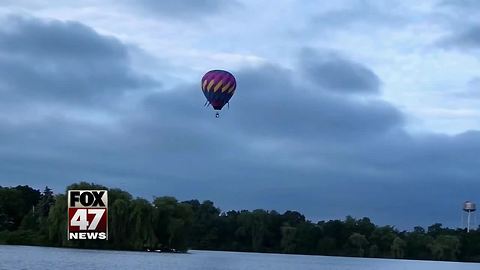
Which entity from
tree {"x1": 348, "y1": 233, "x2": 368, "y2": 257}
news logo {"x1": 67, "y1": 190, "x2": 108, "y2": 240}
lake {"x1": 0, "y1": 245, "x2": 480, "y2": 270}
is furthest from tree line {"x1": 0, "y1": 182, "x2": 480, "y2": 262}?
news logo {"x1": 67, "y1": 190, "x2": 108, "y2": 240}

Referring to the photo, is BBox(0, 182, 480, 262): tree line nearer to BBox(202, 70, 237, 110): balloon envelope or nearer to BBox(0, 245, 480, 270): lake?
BBox(0, 245, 480, 270): lake

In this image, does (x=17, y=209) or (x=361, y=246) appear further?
(x=361, y=246)

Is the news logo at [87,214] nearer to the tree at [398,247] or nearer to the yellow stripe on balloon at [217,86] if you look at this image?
the yellow stripe on balloon at [217,86]

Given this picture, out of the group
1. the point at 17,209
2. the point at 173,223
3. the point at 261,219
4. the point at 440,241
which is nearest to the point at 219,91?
the point at 173,223

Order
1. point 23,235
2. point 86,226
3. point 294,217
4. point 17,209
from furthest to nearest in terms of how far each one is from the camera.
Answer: point 294,217, point 17,209, point 23,235, point 86,226

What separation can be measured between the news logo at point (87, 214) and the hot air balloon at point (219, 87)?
44325 mm

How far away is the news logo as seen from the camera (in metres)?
6.20

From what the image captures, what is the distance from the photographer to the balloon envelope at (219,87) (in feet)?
167

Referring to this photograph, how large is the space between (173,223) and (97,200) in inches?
2987

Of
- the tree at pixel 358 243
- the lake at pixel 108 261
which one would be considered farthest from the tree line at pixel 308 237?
the lake at pixel 108 261

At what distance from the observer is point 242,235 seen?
150625 mm

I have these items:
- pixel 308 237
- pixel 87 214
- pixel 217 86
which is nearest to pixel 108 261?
pixel 217 86

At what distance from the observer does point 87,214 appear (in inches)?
253

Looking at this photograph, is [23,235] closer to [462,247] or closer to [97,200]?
[462,247]
